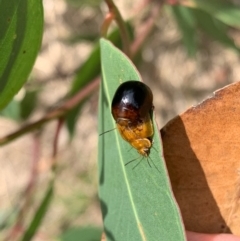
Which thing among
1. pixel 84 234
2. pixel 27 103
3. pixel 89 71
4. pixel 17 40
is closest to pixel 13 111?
pixel 27 103

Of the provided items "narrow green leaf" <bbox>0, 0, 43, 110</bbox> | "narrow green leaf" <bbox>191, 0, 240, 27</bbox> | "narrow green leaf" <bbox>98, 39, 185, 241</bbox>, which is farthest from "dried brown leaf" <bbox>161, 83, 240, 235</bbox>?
"narrow green leaf" <bbox>191, 0, 240, 27</bbox>

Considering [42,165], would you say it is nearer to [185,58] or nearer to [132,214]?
[185,58]

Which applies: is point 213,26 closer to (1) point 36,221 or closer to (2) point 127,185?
(1) point 36,221

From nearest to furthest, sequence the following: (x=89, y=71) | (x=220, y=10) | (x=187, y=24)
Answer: (x=220, y=10)
(x=89, y=71)
(x=187, y=24)

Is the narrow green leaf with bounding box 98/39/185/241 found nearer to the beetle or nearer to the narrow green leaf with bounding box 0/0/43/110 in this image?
the beetle

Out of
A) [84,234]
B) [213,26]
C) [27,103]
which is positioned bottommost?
[84,234]

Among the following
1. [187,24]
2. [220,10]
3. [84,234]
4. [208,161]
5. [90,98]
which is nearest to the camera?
[208,161]

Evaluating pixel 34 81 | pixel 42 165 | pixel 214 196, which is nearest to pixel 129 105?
pixel 214 196
